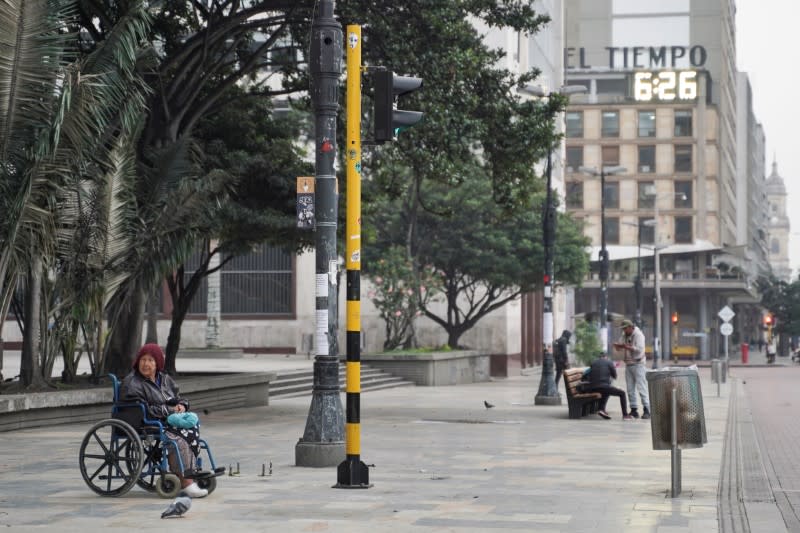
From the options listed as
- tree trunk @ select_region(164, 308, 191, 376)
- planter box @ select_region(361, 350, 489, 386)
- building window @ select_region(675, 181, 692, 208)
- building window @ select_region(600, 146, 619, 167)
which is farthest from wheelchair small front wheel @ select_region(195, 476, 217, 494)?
building window @ select_region(600, 146, 619, 167)

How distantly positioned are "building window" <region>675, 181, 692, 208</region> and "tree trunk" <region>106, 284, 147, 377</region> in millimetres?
77887

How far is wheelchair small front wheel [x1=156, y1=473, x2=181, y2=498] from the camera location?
1075cm

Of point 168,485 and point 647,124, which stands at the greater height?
point 647,124

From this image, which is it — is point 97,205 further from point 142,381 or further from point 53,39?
point 142,381

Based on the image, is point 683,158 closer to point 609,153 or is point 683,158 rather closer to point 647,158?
point 647,158

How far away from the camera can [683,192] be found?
3812 inches

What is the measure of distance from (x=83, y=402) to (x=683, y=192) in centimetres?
8163

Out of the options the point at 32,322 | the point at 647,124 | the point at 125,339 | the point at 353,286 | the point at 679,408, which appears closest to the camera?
the point at 679,408

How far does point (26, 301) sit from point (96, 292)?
1.19 metres

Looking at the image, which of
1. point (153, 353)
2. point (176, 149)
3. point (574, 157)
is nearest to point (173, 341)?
point (176, 149)

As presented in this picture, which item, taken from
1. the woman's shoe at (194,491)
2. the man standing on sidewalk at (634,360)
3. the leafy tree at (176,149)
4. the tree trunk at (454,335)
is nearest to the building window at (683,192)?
the tree trunk at (454,335)

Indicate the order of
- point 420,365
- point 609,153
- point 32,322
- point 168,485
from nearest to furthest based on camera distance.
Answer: point 168,485, point 32,322, point 420,365, point 609,153

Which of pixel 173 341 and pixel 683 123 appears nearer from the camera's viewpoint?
pixel 173 341

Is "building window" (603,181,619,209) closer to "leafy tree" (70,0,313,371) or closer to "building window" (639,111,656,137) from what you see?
"building window" (639,111,656,137)
